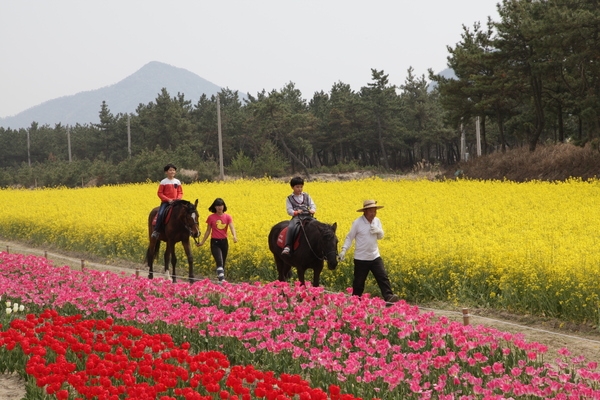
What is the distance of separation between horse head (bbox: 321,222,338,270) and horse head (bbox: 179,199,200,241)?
13.6 ft

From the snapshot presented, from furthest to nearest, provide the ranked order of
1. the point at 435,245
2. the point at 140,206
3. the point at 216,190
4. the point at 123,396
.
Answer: the point at 216,190, the point at 140,206, the point at 435,245, the point at 123,396

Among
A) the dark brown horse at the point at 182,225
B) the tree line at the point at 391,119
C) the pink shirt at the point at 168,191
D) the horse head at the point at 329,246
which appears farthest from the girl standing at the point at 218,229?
the tree line at the point at 391,119

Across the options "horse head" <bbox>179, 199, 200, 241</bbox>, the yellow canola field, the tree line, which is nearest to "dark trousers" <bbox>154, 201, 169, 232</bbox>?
"horse head" <bbox>179, 199, 200, 241</bbox>

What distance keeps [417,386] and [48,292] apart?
24.9ft

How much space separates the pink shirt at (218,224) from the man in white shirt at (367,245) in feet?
13.1

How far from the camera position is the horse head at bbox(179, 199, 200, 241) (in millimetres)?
14790

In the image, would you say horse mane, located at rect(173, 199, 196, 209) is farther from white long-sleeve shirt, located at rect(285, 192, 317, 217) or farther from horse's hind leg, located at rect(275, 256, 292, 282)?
white long-sleeve shirt, located at rect(285, 192, 317, 217)

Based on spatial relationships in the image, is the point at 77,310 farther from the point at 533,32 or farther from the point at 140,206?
the point at 533,32

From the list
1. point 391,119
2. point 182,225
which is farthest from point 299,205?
point 391,119

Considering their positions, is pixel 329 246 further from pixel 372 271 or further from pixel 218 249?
pixel 218 249

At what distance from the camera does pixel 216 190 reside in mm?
39156

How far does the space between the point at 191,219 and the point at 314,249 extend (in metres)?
3.86

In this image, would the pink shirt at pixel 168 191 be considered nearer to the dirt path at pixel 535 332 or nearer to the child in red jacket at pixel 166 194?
the child in red jacket at pixel 166 194

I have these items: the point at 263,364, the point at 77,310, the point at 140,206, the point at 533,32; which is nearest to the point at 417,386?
the point at 263,364
